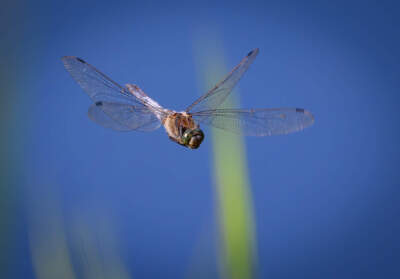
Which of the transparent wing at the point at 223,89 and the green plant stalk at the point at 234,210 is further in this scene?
the transparent wing at the point at 223,89

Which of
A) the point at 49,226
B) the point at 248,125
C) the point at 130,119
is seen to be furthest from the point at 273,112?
the point at 49,226

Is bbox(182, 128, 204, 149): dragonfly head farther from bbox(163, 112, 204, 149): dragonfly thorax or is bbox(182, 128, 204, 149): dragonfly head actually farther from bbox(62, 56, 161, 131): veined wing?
bbox(62, 56, 161, 131): veined wing

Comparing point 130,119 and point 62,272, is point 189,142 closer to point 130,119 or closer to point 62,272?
point 130,119

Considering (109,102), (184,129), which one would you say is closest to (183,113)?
(184,129)

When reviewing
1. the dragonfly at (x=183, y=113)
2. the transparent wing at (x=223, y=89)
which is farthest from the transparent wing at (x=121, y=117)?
the transparent wing at (x=223, y=89)

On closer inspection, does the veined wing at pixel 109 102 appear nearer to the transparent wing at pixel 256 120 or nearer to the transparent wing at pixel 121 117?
the transparent wing at pixel 121 117

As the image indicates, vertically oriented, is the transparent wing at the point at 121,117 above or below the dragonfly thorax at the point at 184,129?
above
